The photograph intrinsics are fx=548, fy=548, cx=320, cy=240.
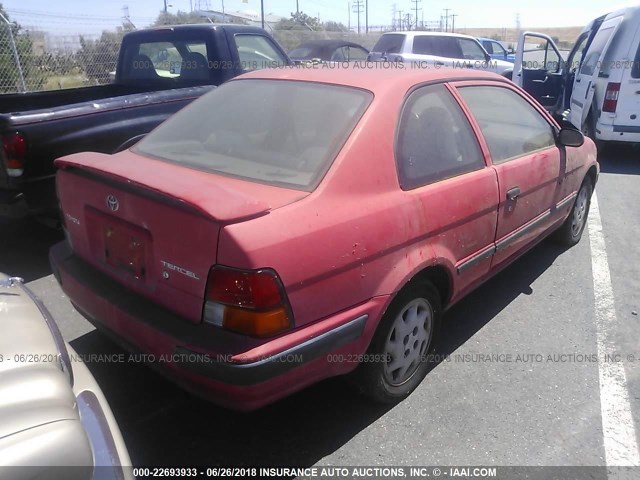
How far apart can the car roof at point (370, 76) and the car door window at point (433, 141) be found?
0.28 feet

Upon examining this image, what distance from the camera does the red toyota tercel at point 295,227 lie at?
206cm

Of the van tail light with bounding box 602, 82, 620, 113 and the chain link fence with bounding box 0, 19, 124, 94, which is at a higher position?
the chain link fence with bounding box 0, 19, 124, 94

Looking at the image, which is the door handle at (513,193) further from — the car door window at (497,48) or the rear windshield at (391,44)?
the car door window at (497,48)

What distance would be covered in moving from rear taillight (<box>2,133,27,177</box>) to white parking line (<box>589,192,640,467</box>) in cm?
409

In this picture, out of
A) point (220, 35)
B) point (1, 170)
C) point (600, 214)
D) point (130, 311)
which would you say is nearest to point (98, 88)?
point (220, 35)

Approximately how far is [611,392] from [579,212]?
231cm

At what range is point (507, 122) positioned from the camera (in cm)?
370

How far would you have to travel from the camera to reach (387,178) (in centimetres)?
251

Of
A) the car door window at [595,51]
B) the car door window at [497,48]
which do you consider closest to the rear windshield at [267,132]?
the car door window at [595,51]

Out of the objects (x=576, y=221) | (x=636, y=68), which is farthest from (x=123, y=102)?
(x=636, y=68)

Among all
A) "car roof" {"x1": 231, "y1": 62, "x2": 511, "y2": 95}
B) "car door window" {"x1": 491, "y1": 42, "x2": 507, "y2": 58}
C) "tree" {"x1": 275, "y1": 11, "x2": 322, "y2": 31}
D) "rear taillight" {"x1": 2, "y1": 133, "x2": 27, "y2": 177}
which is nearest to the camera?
"car roof" {"x1": 231, "y1": 62, "x2": 511, "y2": 95}

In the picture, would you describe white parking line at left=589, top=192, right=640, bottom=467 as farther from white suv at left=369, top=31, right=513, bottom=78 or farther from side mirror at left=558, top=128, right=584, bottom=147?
white suv at left=369, top=31, right=513, bottom=78

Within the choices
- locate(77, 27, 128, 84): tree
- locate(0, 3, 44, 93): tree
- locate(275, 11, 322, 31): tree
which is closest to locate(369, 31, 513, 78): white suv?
locate(77, 27, 128, 84): tree

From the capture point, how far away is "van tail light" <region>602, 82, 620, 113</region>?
7.53m
